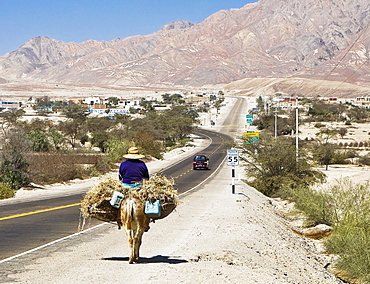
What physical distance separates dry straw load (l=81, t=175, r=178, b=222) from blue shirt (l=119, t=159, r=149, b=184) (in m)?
0.17

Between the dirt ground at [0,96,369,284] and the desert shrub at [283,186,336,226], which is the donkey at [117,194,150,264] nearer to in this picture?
the dirt ground at [0,96,369,284]

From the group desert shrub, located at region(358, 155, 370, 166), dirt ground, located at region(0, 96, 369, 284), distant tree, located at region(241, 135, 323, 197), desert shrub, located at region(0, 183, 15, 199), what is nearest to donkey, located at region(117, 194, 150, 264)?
dirt ground, located at region(0, 96, 369, 284)

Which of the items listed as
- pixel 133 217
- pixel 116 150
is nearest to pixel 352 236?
pixel 133 217

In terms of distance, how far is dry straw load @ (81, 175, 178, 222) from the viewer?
33.5ft

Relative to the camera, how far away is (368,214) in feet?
64.2

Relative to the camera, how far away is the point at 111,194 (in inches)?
406

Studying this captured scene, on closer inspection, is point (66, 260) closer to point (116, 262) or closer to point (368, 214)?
point (116, 262)

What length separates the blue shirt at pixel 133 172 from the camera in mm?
10453

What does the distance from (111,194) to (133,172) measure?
56 centimetres

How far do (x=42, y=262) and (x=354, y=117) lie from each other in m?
133

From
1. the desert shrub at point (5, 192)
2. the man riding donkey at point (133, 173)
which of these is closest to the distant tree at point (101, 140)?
the desert shrub at point (5, 192)

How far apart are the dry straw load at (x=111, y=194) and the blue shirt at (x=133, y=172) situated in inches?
6.5

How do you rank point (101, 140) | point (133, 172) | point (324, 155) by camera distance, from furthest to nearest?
point (101, 140), point (324, 155), point (133, 172)

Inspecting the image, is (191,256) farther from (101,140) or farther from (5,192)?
(101,140)
